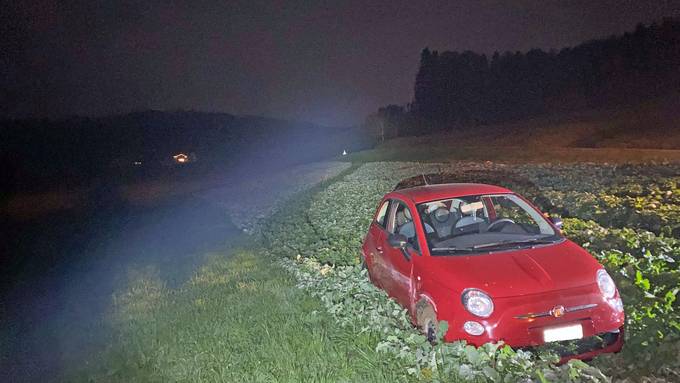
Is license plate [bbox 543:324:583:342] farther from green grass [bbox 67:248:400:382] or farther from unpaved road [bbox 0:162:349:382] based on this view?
unpaved road [bbox 0:162:349:382]

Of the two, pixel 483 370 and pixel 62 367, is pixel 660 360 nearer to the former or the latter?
pixel 483 370

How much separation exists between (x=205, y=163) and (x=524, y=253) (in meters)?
60.7

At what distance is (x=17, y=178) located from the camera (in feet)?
174

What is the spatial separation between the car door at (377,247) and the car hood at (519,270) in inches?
54.3

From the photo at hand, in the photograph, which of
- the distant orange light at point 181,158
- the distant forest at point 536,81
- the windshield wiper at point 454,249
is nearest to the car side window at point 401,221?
the windshield wiper at point 454,249

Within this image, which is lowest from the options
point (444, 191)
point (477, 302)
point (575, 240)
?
point (575, 240)

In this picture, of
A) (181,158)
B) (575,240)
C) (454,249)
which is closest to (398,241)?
(454,249)

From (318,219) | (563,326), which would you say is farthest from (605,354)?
(318,219)

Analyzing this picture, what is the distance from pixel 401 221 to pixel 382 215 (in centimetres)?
48

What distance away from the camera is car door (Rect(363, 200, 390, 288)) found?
7211 mm

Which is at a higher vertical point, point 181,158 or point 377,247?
point 377,247

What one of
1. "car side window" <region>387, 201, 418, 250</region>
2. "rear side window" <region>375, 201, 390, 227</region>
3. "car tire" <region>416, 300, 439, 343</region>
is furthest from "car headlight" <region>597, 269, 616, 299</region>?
"rear side window" <region>375, 201, 390, 227</region>

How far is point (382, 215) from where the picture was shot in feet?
25.5

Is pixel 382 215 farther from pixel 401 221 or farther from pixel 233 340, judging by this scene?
pixel 233 340
